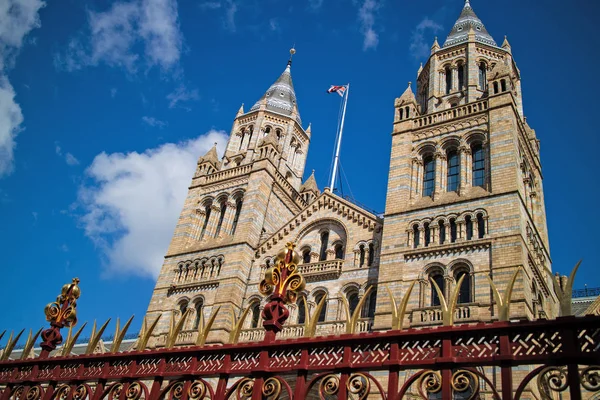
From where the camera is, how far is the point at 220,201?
112ft

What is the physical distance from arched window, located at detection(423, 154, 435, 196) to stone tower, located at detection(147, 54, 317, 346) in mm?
10264

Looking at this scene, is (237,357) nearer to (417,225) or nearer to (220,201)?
(417,225)

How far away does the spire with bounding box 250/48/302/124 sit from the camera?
39.8m

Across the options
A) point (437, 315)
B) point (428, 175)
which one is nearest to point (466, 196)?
point (428, 175)

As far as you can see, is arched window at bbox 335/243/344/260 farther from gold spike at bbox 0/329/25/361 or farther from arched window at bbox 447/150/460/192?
gold spike at bbox 0/329/25/361

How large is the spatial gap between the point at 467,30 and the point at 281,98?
1481 cm

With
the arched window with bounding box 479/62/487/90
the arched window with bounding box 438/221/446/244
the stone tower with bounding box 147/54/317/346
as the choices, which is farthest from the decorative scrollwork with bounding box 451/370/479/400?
the arched window with bounding box 479/62/487/90

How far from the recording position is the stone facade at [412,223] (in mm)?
21969

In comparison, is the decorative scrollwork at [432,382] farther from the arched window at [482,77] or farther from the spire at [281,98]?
the spire at [281,98]

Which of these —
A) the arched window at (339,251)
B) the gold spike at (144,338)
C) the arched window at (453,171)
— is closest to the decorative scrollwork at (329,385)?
the gold spike at (144,338)

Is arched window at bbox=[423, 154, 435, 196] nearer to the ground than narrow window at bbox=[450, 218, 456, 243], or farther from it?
farther from it

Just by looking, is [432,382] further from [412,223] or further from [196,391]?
[412,223]

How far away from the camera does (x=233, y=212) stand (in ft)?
108

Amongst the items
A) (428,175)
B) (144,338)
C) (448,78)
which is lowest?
(144,338)
